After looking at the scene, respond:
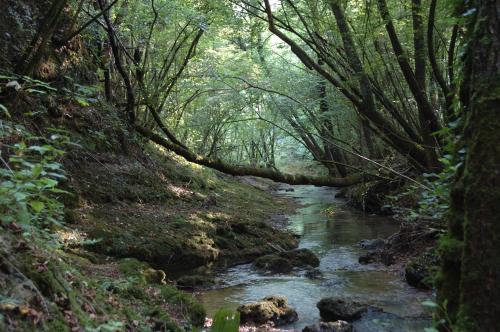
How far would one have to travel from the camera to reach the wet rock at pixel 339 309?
6.31 m

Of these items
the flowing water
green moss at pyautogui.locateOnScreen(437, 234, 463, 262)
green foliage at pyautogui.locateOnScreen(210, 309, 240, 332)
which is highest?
green moss at pyautogui.locateOnScreen(437, 234, 463, 262)

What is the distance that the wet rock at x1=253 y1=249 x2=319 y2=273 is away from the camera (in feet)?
30.0

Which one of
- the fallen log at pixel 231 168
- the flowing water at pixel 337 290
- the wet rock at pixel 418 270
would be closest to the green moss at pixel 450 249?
the flowing water at pixel 337 290

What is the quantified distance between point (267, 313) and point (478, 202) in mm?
4163

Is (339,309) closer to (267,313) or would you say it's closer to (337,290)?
(267,313)

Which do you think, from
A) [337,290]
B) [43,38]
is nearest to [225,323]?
[337,290]

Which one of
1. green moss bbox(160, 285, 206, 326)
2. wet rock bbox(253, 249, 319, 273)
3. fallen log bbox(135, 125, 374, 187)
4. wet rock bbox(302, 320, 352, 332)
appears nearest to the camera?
green moss bbox(160, 285, 206, 326)

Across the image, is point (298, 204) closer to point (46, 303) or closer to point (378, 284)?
point (378, 284)

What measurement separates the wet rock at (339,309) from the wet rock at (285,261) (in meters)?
2.56

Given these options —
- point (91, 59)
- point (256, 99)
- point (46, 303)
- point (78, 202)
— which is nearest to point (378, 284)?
point (78, 202)

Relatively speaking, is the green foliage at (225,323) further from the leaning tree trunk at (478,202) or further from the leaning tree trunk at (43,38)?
the leaning tree trunk at (43,38)

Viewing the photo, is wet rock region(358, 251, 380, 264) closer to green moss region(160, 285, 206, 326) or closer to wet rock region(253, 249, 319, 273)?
wet rock region(253, 249, 319, 273)

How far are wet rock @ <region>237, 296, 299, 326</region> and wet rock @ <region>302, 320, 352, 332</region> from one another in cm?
60

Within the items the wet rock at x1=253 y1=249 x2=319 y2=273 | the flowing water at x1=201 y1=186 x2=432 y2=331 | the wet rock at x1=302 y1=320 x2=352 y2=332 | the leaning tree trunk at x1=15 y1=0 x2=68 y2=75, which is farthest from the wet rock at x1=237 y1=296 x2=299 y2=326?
the leaning tree trunk at x1=15 y1=0 x2=68 y2=75
